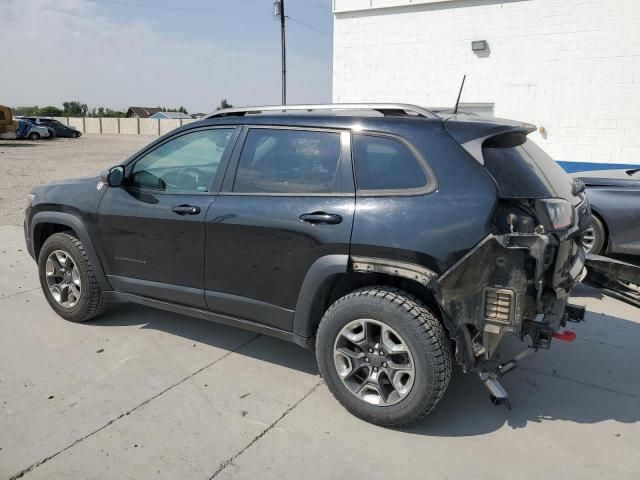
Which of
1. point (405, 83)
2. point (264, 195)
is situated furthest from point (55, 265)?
point (405, 83)

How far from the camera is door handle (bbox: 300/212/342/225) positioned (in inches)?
121

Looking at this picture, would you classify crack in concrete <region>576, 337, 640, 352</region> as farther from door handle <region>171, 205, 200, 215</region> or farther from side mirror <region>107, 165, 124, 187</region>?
side mirror <region>107, 165, 124, 187</region>

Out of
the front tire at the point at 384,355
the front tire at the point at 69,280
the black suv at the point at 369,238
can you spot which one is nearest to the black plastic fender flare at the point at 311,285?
the black suv at the point at 369,238

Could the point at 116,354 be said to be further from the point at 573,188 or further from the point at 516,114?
the point at 516,114

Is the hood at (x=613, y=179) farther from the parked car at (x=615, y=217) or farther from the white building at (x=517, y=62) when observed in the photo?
the white building at (x=517, y=62)

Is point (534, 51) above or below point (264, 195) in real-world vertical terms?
above

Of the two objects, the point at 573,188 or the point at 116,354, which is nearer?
the point at 573,188

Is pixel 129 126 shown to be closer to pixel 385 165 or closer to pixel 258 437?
pixel 385 165

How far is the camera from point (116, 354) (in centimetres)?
396

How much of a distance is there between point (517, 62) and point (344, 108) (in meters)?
8.92

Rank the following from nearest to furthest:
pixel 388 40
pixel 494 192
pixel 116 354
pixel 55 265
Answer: pixel 494 192, pixel 116 354, pixel 55 265, pixel 388 40

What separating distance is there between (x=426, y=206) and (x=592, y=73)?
919 cm

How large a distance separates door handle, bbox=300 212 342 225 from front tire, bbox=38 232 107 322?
2.09 m

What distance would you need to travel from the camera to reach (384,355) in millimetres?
3008
